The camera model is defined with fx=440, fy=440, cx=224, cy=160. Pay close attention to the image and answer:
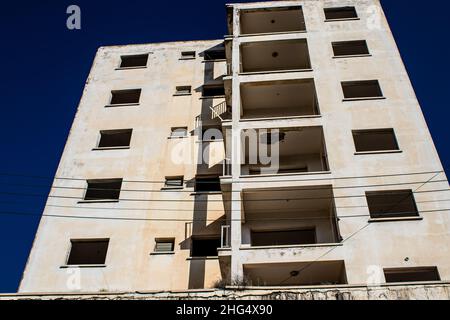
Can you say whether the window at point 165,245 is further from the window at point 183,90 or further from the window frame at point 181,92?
the window at point 183,90

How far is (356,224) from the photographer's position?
15.6 m

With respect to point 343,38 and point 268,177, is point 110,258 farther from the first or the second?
point 343,38

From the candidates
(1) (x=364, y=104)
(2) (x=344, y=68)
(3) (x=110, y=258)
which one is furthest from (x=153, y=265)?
(2) (x=344, y=68)

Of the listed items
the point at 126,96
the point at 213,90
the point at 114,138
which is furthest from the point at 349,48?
the point at 114,138

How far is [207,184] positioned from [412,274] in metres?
9.26

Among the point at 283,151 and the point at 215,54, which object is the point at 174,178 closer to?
the point at 283,151

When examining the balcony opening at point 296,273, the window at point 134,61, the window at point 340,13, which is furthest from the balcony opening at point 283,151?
the window at point 134,61

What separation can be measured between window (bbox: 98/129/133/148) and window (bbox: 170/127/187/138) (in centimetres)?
212

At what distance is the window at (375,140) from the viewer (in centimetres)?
1862

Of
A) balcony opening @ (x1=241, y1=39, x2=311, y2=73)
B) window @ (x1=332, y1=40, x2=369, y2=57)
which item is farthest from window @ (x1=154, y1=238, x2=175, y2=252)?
window @ (x1=332, y1=40, x2=369, y2=57)

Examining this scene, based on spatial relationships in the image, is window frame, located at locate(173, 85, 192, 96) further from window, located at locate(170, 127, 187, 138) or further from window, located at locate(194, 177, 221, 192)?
window, located at locate(194, 177, 221, 192)

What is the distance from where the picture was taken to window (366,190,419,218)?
645 inches

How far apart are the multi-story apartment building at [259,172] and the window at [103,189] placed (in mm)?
54

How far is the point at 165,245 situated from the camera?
18.2 m
